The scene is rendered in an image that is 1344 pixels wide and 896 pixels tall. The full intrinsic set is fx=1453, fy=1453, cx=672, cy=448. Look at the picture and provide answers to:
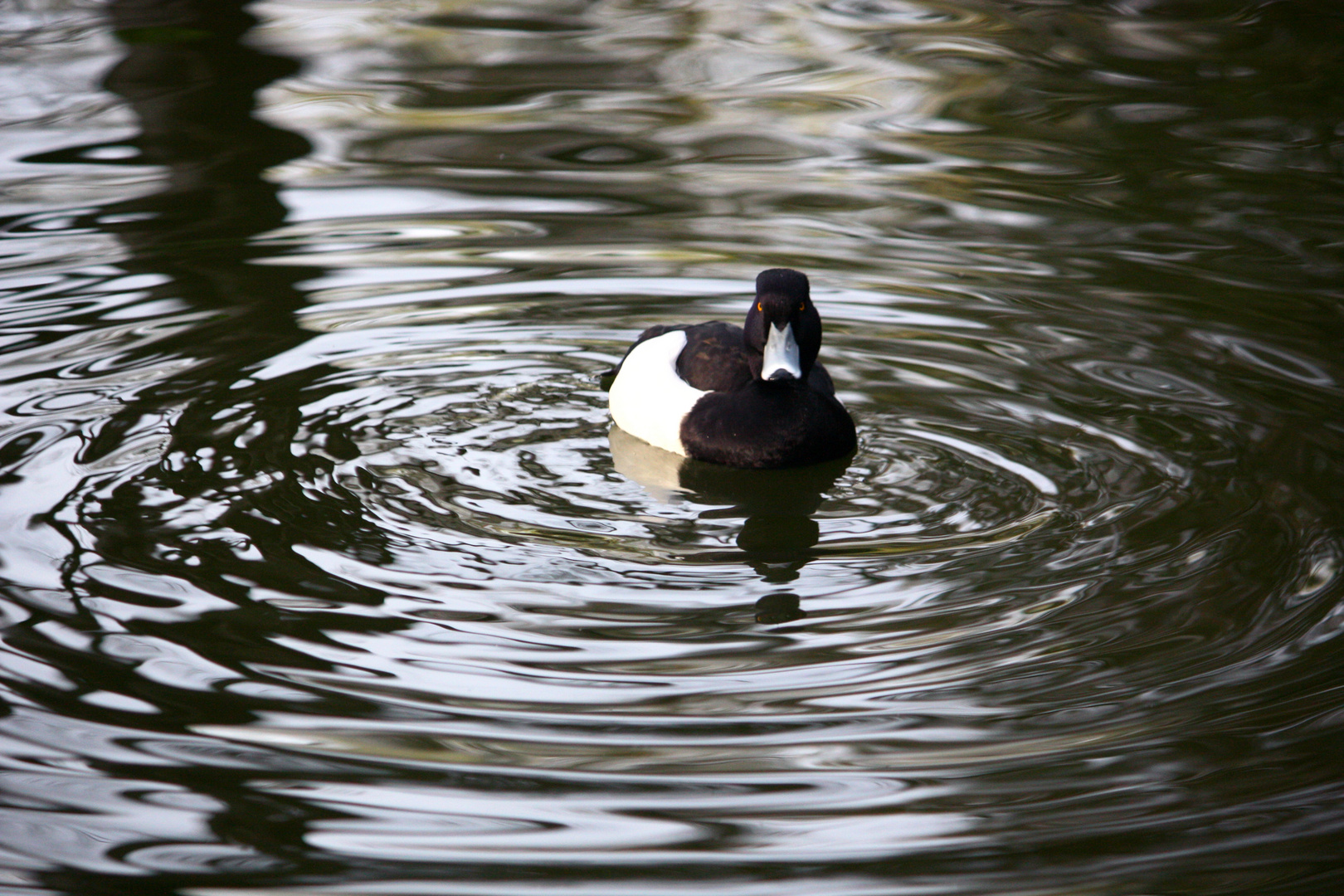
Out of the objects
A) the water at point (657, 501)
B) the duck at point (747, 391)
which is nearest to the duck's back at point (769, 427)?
the duck at point (747, 391)

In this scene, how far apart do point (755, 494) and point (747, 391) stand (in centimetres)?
51

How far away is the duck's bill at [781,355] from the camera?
6.03 meters

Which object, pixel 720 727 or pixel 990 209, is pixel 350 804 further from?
pixel 990 209

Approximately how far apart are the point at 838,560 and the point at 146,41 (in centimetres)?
975

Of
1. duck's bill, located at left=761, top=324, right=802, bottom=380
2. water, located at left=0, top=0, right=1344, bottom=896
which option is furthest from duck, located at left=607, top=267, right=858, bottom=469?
water, located at left=0, top=0, right=1344, bottom=896

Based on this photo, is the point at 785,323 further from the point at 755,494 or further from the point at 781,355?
the point at 755,494

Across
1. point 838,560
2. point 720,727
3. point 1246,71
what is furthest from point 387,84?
point 720,727

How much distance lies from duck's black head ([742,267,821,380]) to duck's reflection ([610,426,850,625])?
458 mm

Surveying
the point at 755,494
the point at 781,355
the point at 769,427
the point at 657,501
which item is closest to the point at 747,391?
the point at 769,427

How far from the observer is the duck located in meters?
6.10

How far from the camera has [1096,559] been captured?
16.9 feet

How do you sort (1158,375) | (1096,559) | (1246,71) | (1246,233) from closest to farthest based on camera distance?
1. (1096,559)
2. (1158,375)
3. (1246,233)
4. (1246,71)

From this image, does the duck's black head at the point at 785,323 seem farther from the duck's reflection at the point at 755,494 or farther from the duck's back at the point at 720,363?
the duck's reflection at the point at 755,494

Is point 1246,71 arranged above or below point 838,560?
above
